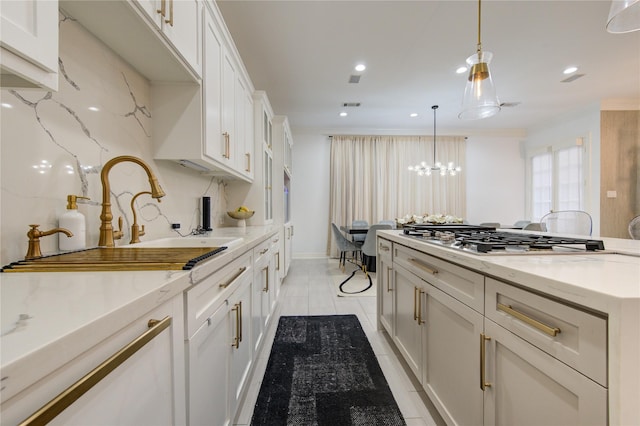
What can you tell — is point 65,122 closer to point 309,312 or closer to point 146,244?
point 146,244

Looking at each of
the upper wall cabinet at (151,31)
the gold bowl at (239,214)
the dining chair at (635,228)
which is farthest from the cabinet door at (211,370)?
the dining chair at (635,228)

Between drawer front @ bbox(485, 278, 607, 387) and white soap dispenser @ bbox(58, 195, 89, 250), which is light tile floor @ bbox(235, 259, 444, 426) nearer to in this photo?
drawer front @ bbox(485, 278, 607, 387)

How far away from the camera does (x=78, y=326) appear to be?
39cm

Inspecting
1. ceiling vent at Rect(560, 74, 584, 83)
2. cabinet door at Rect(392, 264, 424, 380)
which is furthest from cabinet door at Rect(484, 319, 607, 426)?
ceiling vent at Rect(560, 74, 584, 83)

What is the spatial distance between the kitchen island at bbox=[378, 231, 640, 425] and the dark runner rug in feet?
1.09

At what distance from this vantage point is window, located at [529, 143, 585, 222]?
16.6 feet

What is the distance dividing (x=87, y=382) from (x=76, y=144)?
3.44 ft

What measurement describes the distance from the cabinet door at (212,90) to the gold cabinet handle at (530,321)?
64.0 inches

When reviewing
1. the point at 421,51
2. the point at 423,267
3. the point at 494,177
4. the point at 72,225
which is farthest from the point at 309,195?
the point at 72,225

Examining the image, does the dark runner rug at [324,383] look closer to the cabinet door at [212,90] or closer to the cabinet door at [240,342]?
the cabinet door at [240,342]

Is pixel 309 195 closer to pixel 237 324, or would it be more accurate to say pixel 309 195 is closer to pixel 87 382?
pixel 237 324

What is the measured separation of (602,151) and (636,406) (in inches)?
241

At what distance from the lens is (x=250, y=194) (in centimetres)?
299

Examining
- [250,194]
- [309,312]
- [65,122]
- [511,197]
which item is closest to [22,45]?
[65,122]
